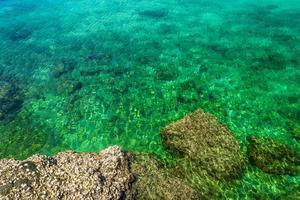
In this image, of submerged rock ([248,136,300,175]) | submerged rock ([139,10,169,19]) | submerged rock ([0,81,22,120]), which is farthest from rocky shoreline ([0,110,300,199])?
submerged rock ([139,10,169,19])

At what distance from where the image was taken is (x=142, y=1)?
37188 mm

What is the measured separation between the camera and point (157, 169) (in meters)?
14.0

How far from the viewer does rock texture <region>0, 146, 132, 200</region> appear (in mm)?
11789

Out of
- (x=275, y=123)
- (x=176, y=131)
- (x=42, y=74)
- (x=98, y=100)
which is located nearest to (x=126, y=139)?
(x=176, y=131)

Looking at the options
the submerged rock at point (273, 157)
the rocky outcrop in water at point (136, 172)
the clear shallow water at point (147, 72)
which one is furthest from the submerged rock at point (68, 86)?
the submerged rock at point (273, 157)

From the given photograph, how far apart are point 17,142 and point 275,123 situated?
45.9 feet

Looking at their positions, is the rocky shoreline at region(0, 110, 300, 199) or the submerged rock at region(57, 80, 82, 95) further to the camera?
the submerged rock at region(57, 80, 82, 95)

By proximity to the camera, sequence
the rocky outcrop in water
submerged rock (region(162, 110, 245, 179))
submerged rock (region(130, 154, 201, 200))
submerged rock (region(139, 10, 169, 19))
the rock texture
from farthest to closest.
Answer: submerged rock (region(139, 10, 169, 19)) → submerged rock (region(162, 110, 245, 179)) → submerged rock (region(130, 154, 201, 200)) → the rocky outcrop in water → the rock texture

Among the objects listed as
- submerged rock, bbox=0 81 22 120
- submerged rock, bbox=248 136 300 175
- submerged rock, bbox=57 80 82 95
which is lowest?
submerged rock, bbox=0 81 22 120

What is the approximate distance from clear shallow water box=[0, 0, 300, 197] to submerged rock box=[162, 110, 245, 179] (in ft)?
2.46

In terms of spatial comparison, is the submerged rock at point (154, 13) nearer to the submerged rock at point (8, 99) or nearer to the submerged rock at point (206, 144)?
the submerged rock at point (8, 99)

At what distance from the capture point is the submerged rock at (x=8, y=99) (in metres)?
20.0

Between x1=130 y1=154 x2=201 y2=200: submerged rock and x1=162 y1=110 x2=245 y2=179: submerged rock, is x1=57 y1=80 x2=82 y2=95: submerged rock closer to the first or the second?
x1=162 y1=110 x2=245 y2=179: submerged rock

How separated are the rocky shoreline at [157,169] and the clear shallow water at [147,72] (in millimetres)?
887
